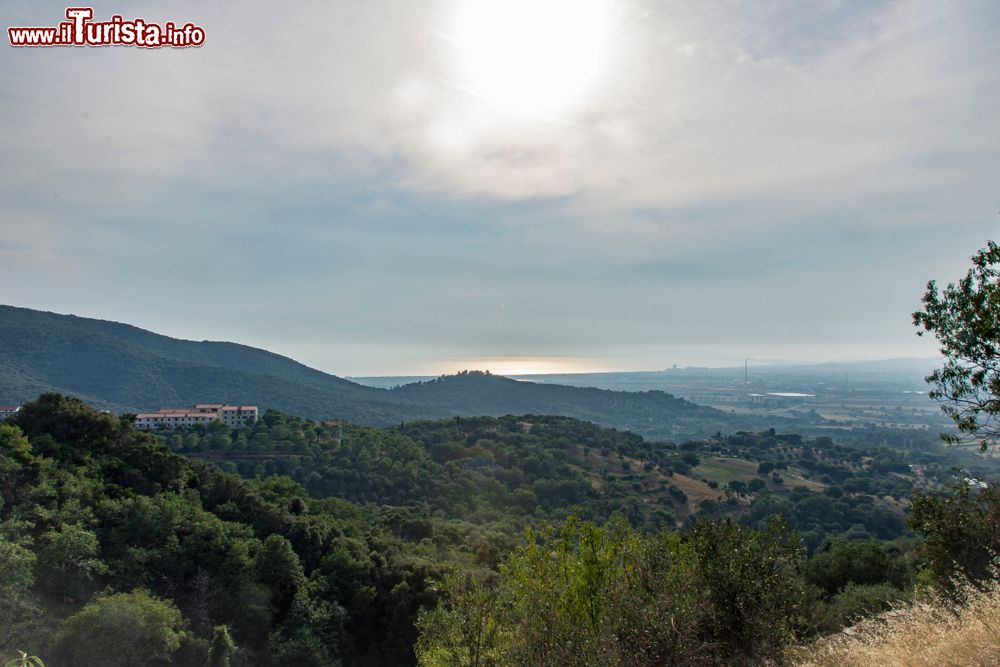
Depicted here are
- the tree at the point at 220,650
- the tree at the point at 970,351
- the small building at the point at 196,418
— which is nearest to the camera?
the tree at the point at 970,351

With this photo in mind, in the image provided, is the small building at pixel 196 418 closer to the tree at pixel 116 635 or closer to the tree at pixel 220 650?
the tree at pixel 116 635

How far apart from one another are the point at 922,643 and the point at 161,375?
13127cm

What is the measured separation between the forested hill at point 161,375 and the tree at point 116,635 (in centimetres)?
9303

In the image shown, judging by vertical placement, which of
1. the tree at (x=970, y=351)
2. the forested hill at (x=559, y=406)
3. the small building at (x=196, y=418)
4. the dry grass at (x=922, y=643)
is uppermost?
the tree at (x=970, y=351)

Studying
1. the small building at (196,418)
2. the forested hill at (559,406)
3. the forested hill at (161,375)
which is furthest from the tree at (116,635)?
the forested hill at (559,406)

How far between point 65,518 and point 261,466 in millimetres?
30745

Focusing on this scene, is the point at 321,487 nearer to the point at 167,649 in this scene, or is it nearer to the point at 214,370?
the point at 167,649

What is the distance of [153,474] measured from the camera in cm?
3027

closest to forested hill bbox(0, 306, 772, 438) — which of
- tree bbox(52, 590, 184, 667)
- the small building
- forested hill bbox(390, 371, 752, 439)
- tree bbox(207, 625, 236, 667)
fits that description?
forested hill bbox(390, 371, 752, 439)

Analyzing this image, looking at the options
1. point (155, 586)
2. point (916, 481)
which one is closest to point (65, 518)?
point (155, 586)

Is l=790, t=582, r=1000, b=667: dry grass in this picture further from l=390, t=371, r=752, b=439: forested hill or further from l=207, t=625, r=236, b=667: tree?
l=390, t=371, r=752, b=439: forested hill

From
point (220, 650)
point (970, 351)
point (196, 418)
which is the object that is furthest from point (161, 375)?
point (970, 351)

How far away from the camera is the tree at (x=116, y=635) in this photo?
58.2 ft

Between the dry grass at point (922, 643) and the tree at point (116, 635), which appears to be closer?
the dry grass at point (922, 643)
